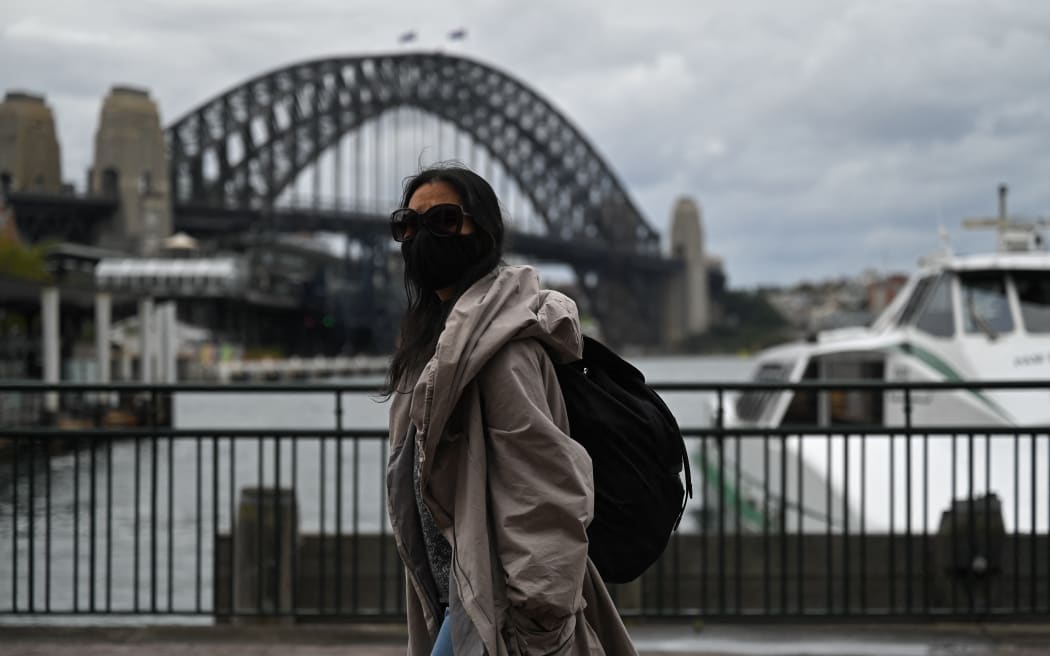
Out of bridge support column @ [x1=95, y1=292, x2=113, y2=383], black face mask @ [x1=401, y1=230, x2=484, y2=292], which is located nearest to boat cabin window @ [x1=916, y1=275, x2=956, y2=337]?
black face mask @ [x1=401, y1=230, x2=484, y2=292]

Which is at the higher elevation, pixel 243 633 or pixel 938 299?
pixel 938 299

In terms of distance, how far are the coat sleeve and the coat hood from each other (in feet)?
0.15

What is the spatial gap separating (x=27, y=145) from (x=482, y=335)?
78.4m

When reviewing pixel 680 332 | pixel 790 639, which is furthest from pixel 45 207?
pixel 790 639

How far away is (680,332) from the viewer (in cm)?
10144

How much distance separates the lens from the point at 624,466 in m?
2.20

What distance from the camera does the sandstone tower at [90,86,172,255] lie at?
76.5 meters

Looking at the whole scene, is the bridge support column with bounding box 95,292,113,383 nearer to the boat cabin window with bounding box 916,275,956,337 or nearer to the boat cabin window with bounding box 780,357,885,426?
the boat cabin window with bounding box 780,357,885,426

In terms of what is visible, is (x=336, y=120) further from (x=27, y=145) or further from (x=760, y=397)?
(x=760, y=397)

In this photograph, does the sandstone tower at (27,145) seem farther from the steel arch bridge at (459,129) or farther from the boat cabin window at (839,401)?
the boat cabin window at (839,401)

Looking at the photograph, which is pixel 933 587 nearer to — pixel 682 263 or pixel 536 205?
pixel 536 205

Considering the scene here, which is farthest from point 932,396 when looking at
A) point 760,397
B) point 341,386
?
point 341,386

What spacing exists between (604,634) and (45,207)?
75.1m

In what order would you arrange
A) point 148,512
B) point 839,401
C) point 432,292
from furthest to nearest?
point 148,512 → point 839,401 → point 432,292
